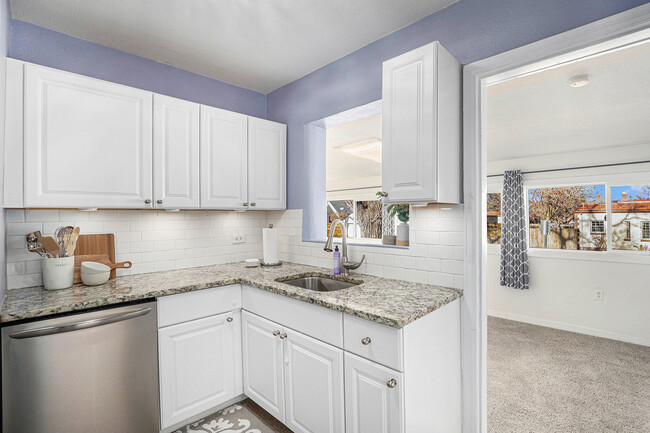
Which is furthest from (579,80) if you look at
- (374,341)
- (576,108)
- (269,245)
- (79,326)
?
(79,326)

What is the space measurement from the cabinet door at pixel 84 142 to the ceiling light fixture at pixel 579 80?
2986 mm

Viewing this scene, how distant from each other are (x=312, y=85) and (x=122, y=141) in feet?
4.93

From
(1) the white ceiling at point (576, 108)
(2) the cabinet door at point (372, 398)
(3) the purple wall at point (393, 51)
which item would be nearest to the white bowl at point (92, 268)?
(3) the purple wall at point (393, 51)

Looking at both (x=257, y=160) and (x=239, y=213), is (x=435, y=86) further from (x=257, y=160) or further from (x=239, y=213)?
(x=239, y=213)

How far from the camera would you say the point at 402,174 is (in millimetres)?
1680

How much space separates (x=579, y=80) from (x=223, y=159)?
2.70 m

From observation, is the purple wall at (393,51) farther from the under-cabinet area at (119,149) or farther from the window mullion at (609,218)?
the window mullion at (609,218)

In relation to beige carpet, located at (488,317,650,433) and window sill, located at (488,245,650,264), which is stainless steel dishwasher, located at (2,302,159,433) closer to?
beige carpet, located at (488,317,650,433)

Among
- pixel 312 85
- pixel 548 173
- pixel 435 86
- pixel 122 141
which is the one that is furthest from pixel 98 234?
pixel 548 173

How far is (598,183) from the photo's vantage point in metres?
4.07

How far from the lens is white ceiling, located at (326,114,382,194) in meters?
3.56

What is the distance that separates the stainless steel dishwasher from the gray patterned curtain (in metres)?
4.59

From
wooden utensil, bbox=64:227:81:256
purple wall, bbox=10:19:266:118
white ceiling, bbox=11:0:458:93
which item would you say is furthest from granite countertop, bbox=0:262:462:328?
white ceiling, bbox=11:0:458:93

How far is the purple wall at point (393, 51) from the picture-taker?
4.84 feet
